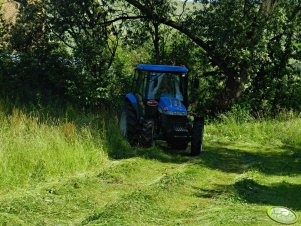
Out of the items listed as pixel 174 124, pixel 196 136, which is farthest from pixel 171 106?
pixel 196 136

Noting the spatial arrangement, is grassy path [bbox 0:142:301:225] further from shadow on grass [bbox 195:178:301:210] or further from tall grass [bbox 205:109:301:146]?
tall grass [bbox 205:109:301:146]

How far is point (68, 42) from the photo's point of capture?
1714 centimetres

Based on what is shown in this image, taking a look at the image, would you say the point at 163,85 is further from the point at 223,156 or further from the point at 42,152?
the point at 42,152

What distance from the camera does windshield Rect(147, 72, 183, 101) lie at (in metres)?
10.9

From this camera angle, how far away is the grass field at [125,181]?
5977 millimetres

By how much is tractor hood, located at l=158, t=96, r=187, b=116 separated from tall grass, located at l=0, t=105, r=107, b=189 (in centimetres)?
Result: 152

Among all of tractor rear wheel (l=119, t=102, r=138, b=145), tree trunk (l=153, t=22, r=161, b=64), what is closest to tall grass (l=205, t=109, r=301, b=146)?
tractor rear wheel (l=119, t=102, r=138, b=145)

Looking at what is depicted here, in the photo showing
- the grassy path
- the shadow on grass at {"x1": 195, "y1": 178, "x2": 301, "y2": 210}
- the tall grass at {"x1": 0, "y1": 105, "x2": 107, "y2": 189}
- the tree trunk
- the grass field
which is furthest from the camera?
the tree trunk

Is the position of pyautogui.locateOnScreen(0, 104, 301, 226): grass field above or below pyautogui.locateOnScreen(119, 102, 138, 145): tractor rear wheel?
below

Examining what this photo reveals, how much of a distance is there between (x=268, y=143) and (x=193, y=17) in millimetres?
5969

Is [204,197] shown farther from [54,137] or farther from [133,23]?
[133,23]

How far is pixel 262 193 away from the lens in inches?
304

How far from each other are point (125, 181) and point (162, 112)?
2859mm

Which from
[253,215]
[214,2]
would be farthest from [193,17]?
[253,215]
